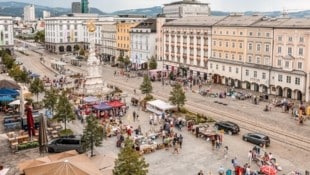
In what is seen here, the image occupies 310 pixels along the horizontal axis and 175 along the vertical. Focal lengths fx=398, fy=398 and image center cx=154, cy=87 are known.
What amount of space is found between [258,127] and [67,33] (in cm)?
11152

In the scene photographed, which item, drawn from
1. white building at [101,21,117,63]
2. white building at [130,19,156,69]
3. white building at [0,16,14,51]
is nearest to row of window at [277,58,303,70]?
white building at [130,19,156,69]

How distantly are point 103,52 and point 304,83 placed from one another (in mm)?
74790

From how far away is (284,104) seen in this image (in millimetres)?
53969

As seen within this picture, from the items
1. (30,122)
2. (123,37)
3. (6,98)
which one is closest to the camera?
(30,122)

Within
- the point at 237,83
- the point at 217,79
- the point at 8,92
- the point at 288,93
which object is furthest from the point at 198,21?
the point at 8,92

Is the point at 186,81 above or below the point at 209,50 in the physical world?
below

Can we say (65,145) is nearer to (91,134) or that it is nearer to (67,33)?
(91,134)

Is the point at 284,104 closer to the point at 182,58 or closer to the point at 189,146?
the point at 189,146

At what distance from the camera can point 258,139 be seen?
3772cm

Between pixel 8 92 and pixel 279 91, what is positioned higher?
pixel 8 92

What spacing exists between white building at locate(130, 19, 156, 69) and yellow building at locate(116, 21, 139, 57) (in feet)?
7.74

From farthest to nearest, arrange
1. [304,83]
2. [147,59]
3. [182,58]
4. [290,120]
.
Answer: [147,59] < [182,58] < [304,83] < [290,120]

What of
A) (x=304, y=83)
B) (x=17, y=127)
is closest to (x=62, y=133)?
(x=17, y=127)

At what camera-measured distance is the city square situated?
108 feet
